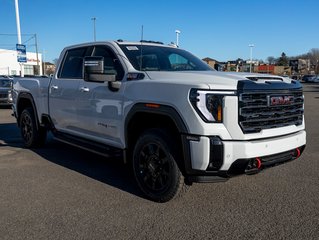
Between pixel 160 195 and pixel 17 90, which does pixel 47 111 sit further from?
pixel 160 195

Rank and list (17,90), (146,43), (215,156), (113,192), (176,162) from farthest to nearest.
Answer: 1. (17,90)
2. (146,43)
3. (113,192)
4. (176,162)
5. (215,156)

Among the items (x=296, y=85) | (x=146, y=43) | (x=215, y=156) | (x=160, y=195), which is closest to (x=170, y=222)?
(x=160, y=195)

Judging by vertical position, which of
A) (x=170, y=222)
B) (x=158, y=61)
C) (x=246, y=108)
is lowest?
(x=170, y=222)

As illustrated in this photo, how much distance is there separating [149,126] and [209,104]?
43.9 inches

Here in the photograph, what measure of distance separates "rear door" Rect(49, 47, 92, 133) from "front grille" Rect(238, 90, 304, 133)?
2.83 metres

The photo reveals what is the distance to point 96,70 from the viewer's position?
4.70 m

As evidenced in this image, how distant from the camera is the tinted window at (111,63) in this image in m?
5.02

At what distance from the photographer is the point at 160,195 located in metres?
4.38

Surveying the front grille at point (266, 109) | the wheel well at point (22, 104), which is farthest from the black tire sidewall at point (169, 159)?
the wheel well at point (22, 104)

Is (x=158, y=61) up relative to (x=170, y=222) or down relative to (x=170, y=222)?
up

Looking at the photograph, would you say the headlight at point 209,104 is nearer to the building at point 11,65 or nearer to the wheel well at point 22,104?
the wheel well at point 22,104

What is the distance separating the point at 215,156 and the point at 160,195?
0.98 m

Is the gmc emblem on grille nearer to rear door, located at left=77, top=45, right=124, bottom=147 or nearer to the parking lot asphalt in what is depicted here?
the parking lot asphalt

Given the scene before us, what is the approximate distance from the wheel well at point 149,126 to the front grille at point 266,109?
74cm
